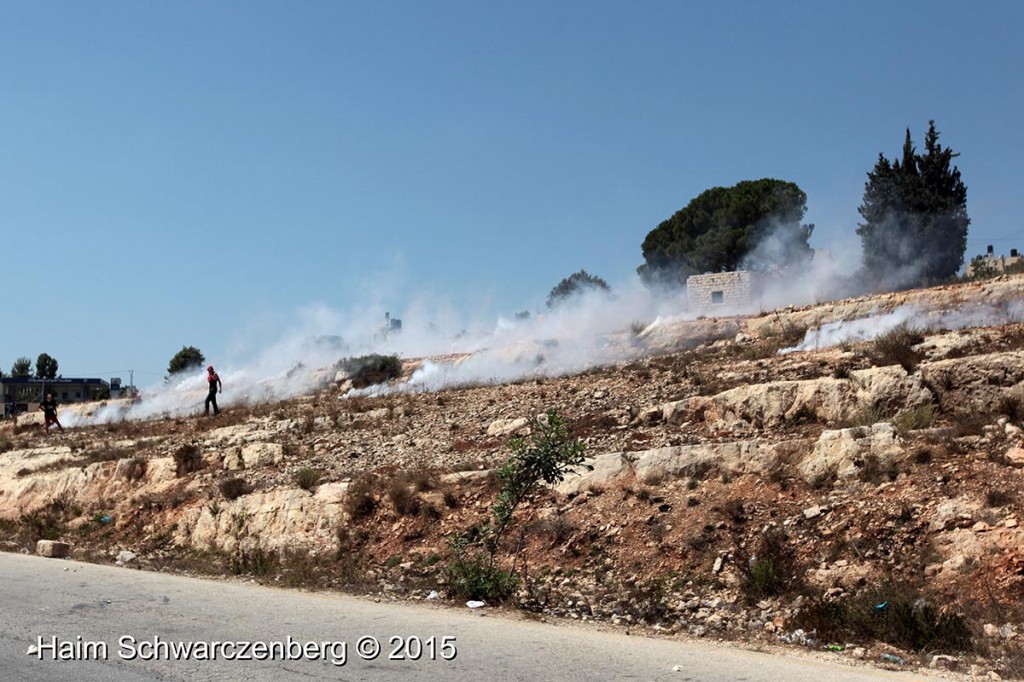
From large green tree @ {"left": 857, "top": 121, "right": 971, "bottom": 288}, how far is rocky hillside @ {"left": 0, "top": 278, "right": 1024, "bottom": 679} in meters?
18.0

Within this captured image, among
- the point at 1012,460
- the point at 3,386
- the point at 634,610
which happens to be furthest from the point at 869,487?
the point at 3,386

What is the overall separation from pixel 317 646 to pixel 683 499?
20.6ft

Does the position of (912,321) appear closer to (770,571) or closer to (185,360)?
(770,571)

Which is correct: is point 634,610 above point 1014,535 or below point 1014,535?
below

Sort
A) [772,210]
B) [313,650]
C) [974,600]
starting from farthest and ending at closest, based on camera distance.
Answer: [772,210] < [974,600] < [313,650]

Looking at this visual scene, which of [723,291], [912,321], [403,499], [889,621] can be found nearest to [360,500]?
[403,499]

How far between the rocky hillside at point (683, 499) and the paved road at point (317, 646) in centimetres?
123

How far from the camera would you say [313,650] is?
7199 mm

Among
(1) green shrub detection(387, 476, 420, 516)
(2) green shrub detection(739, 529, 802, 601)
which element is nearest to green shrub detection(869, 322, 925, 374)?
(2) green shrub detection(739, 529, 802, 601)

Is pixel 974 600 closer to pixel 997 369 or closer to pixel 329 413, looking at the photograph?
pixel 997 369

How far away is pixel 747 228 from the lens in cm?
5216

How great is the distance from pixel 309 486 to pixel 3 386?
100 metres

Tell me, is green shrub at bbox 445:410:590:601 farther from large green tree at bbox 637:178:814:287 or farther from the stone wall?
A: large green tree at bbox 637:178:814:287

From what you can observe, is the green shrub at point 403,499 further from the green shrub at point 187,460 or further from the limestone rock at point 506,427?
the green shrub at point 187,460
